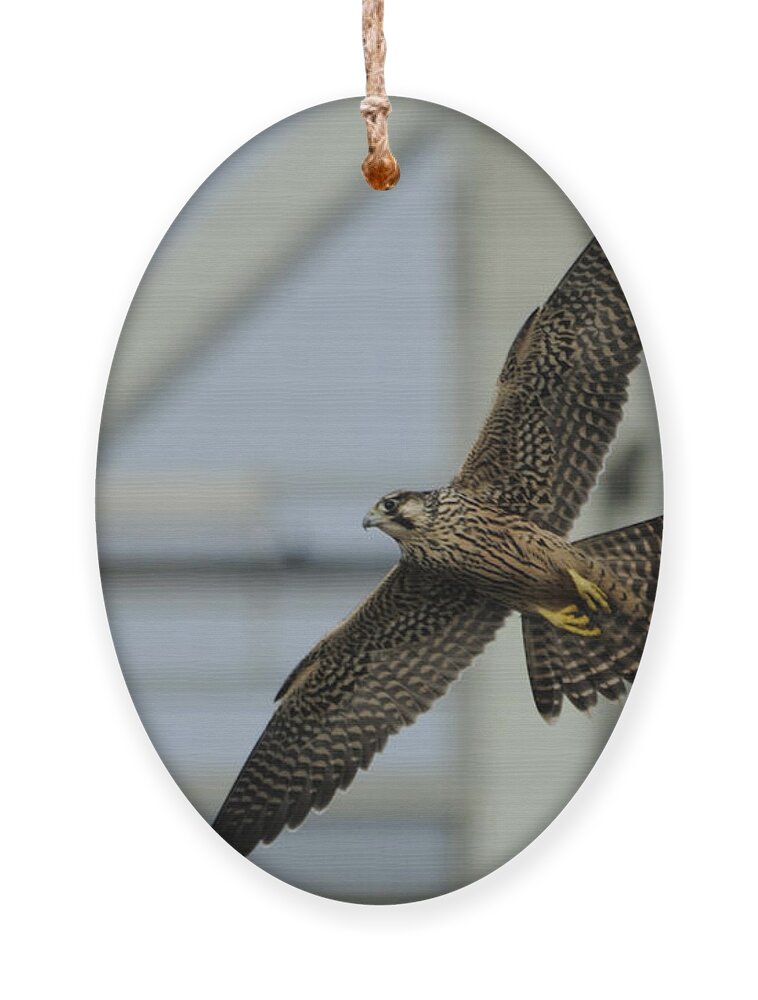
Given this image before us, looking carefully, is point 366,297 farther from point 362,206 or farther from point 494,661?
point 494,661

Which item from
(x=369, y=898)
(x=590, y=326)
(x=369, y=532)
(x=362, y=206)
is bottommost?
(x=369, y=898)

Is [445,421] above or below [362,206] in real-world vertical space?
below

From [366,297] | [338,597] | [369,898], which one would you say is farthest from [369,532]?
[369,898]

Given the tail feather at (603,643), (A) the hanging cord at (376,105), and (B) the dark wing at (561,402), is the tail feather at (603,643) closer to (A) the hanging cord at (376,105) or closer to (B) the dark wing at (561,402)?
(B) the dark wing at (561,402)

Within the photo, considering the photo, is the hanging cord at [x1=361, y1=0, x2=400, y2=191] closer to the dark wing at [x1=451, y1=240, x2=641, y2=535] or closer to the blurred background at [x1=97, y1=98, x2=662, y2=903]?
the blurred background at [x1=97, y1=98, x2=662, y2=903]

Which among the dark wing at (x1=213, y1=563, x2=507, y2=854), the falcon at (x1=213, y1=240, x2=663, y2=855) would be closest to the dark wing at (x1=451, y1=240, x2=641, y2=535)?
the falcon at (x1=213, y1=240, x2=663, y2=855)

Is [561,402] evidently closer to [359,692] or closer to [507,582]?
[507,582]
